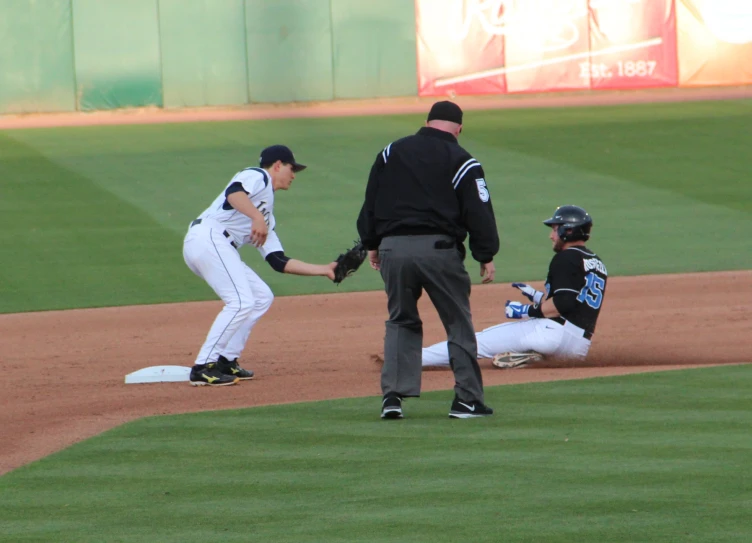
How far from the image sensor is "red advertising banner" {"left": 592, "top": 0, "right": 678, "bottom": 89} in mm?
28375

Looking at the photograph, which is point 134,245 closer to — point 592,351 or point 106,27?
point 592,351

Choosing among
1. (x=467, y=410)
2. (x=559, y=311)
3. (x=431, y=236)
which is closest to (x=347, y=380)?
(x=559, y=311)

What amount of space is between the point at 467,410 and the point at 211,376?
246 cm

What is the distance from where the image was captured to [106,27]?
27.2 metres

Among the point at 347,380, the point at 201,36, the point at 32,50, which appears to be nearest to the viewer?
the point at 347,380

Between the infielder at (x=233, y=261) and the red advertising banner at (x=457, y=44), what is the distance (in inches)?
776

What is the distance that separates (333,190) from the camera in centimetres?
2073

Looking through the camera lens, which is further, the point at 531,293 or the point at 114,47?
the point at 114,47

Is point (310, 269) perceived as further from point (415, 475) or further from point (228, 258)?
point (415, 475)

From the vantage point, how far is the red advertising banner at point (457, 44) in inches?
1108

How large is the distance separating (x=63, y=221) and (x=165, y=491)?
13.5 m

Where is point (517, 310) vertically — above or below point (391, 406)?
above

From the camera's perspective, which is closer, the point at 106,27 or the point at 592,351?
the point at 592,351

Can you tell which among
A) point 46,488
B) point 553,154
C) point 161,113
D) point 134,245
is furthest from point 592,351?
point 161,113
